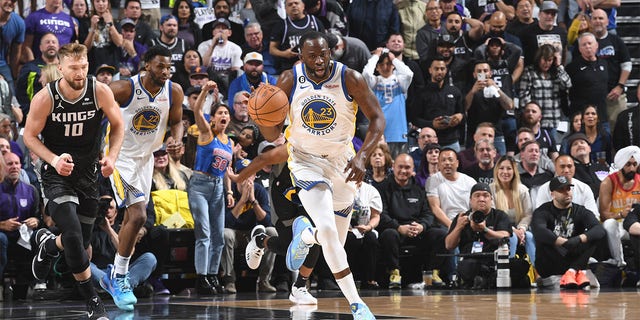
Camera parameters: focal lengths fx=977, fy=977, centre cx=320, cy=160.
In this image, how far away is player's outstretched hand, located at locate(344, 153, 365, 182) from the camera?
23.7ft

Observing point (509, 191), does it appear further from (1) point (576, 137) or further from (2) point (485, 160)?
(1) point (576, 137)

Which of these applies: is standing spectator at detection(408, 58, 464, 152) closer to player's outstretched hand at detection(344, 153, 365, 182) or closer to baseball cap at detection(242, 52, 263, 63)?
baseball cap at detection(242, 52, 263, 63)

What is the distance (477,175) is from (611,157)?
2.82m

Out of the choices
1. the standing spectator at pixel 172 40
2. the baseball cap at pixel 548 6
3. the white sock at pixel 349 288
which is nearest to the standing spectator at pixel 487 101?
the baseball cap at pixel 548 6

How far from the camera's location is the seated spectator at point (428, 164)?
43.5ft

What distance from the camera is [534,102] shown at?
15008 millimetres

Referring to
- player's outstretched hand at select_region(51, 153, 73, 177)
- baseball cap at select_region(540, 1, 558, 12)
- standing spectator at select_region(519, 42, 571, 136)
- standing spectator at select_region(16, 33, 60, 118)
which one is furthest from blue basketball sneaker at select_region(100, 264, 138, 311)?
baseball cap at select_region(540, 1, 558, 12)

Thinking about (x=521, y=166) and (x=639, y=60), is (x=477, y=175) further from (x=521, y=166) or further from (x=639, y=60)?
(x=639, y=60)

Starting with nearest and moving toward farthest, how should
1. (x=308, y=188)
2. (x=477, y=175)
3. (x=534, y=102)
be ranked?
(x=308, y=188)
(x=477, y=175)
(x=534, y=102)

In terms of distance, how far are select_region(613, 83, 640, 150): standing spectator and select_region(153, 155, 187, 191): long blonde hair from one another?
A: 7.04m

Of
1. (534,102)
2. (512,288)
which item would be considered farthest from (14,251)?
(534,102)

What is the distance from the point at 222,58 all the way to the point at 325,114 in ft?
22.8

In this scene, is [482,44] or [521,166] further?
[482,44]

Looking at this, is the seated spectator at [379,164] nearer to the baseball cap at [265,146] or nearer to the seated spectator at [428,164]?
the seated spectator at [428,164]
